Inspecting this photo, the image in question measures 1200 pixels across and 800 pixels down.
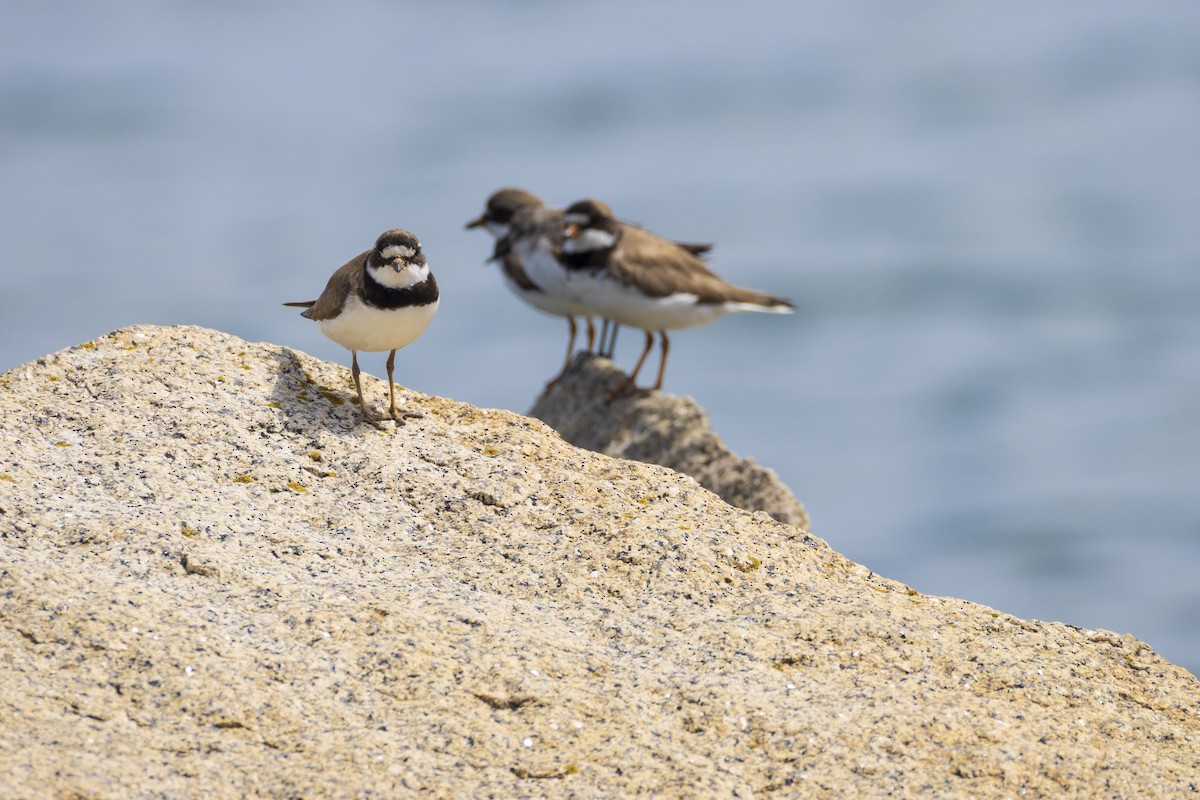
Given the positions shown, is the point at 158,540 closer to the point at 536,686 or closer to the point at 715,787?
the point at 536,686

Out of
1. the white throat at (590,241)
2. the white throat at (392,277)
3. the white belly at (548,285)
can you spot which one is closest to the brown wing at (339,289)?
the white throat at (392,277)

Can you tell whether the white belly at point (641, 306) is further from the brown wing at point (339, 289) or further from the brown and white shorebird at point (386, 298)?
the brown and white shorebird at point (386, 298)

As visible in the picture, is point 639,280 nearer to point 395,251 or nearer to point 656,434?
point 656,434

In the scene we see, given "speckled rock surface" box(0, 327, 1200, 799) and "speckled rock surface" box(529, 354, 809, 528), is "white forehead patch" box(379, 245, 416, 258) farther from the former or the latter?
"speckled rock surface" box(529, 354, 809, 528)

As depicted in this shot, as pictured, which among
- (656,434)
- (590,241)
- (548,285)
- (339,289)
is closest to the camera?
(339,289)

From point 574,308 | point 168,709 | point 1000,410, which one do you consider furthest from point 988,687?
point 1000,410

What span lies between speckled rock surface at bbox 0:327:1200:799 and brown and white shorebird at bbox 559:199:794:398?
18.4 feet

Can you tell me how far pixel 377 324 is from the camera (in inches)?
235

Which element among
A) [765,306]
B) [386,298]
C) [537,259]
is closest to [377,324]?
[386,298]

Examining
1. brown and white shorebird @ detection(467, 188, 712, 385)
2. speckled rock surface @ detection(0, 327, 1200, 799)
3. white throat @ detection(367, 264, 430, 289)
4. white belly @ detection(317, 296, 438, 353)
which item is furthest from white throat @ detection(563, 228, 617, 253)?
speckled rock surface @ detection(0, 327, 1200, 799)

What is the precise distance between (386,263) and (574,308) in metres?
6.09

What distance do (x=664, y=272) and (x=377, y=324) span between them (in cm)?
549

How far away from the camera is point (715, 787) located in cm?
379

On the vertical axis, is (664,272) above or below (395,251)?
above
